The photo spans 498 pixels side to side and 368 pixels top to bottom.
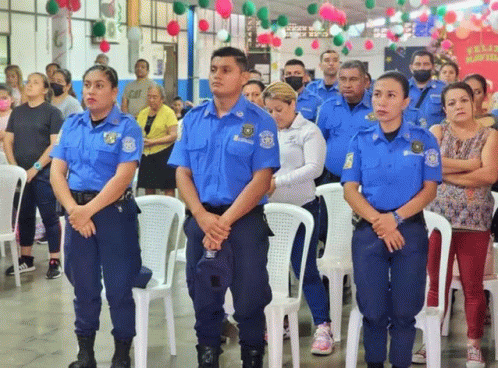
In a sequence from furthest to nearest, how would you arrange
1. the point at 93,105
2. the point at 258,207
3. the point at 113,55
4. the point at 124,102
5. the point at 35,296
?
the point at 113,55, the point at 124,102, the point at 35,296, the point at 93,105, the point at 258,207

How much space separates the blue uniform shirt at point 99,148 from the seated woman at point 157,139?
3.79m

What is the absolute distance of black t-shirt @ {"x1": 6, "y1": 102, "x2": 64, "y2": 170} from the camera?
5988 millimetres

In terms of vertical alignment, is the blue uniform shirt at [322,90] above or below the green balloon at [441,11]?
below

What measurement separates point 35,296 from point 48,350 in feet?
4.01

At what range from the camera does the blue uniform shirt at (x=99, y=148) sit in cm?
387

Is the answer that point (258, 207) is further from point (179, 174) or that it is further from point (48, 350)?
point (48, 350)

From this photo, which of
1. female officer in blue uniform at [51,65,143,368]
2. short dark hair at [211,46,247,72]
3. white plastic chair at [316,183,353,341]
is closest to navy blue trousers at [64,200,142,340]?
female officer in blue uniform at [51,65,143,368]

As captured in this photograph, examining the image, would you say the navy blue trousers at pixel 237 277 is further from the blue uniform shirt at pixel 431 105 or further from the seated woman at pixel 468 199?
the blue uniform shirt at pixel 431 105

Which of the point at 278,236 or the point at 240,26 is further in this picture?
the point at 240,26

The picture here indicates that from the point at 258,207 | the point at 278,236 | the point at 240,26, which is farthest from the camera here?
the point at 240,26

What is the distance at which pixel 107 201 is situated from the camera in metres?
3.82

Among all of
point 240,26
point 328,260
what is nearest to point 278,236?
point 328,260

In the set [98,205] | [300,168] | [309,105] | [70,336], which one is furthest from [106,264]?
[309,105]

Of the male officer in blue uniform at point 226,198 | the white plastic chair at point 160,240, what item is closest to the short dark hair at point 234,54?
the male officer in blue uniform at point 226,198
